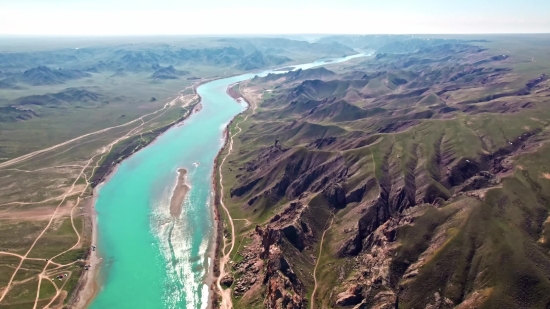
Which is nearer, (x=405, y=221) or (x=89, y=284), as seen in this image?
(x=405, y=221)

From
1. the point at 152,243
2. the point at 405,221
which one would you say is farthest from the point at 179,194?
the point at 405,221

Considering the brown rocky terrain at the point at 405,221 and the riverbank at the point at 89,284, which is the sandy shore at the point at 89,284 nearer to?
the riverbank at the point at 89,284

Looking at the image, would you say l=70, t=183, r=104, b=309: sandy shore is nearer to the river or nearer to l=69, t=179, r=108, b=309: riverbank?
l=69, t=179, r=108, b=309: riverbank

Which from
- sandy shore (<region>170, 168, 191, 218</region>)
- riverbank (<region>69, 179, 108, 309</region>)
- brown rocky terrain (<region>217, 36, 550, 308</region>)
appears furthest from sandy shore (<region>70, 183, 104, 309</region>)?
brown rocky terrain (<region>217, 36, 550, 308</region>)

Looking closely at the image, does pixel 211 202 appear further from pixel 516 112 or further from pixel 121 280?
pixel 516 112

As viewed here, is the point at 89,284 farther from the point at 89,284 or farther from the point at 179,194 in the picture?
the point at 179,194

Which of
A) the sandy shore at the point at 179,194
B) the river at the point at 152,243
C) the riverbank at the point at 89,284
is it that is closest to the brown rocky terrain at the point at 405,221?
the river at the point at 152,243

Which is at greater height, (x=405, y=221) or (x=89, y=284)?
(x=405, y=221)

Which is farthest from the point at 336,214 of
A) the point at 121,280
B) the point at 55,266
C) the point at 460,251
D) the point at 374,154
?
the point at 55,266

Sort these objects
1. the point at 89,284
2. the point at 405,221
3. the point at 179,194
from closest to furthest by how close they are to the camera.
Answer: the point at 405,221 < the point at 89,284 < the point at 179,194
